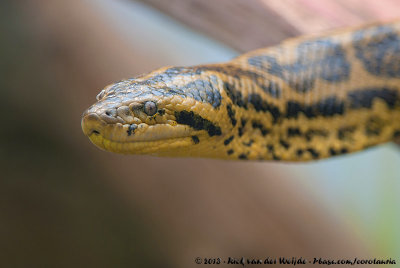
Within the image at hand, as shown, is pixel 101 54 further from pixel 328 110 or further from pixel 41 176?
pixel 328 110

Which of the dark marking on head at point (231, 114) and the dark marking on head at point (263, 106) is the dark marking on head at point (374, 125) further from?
the dark marking on head at point (231, 114)

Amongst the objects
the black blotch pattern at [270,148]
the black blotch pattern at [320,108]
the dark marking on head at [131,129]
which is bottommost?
the black blotch pattern at [270,148]

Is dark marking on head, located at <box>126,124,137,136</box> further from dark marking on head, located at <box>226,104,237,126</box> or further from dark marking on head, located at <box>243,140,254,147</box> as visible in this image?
dark marking on head, located at <box>243,140,254,147</box>

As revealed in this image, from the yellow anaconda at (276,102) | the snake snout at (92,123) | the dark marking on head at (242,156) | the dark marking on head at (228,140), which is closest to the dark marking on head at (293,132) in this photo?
the yellow anaconda at (276,102)

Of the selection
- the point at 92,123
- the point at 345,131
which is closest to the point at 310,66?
the point at 345,131

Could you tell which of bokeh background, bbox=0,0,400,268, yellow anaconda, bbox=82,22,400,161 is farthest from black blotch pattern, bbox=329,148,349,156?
bokeh background, bbox=0,0,400,268

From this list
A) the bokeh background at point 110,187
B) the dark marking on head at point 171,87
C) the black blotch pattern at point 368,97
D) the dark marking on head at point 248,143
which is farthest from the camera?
the bokeh background at point 110,187
